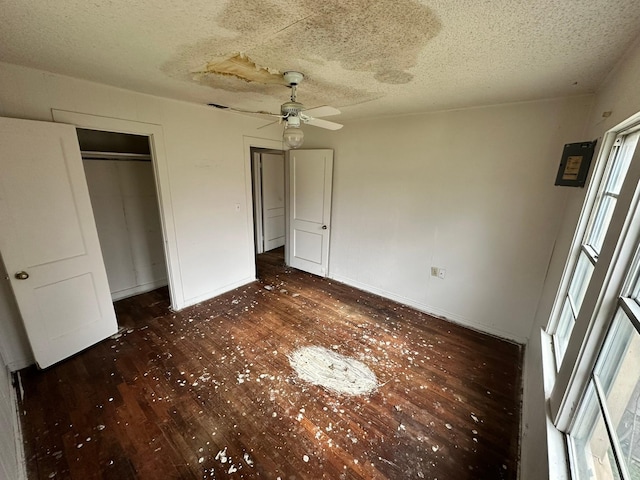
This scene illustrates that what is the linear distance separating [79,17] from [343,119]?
2.52m

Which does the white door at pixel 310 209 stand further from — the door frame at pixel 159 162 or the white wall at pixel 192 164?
the door frame at pixel 159 162

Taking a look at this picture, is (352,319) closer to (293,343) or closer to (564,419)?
(293,343)

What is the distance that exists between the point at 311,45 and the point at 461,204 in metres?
2.09

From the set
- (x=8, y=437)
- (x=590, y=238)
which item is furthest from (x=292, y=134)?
(x=8, y=437)

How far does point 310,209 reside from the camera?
150 inches

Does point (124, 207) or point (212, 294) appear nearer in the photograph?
point (124, 207)

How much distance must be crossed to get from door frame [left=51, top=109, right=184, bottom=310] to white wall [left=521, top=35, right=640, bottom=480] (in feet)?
10.4

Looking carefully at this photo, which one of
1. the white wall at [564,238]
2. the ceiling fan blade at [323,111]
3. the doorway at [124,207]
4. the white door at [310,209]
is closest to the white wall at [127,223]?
the doorway at [124,207]

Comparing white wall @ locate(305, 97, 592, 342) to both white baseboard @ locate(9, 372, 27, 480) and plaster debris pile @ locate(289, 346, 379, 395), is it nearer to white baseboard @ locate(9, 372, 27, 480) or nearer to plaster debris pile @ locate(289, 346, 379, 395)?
plaster debris pile @ locate(289, 346, 379, 395)

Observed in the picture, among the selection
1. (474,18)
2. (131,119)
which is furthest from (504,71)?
(131,119)

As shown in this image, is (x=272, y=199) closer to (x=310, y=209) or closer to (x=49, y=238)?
(x=310, y=209)

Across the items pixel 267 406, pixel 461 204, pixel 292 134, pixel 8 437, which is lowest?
pixel 267 406

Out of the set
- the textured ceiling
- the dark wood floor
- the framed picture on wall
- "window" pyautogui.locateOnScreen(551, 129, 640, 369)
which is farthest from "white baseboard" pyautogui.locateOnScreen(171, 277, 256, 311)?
the framed picture on wall

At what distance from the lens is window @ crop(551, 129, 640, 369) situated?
1350 mm
